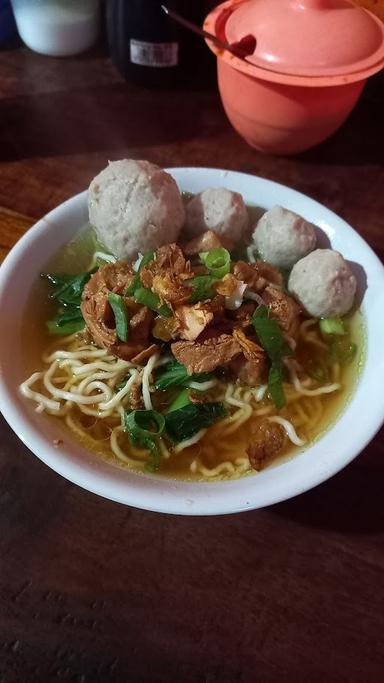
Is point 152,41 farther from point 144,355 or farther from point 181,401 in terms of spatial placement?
point 181,401

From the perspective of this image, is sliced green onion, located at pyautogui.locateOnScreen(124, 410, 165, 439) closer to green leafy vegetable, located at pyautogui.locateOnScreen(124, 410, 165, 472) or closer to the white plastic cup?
green leafy vegetable, located at pyautogui.locateOnScreen(124, 410, 165, 472)

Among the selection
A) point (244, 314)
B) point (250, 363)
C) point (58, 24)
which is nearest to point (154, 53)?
point (58, 24)

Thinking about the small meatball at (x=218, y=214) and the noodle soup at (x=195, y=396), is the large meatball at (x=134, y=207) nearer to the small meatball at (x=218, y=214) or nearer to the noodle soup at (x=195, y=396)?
the small meatball at (x=218, y=214)

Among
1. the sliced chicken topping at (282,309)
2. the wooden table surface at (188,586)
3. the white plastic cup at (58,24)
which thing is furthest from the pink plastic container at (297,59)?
the wooden table surface at (188,586)

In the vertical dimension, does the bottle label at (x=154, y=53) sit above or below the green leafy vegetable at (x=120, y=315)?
above

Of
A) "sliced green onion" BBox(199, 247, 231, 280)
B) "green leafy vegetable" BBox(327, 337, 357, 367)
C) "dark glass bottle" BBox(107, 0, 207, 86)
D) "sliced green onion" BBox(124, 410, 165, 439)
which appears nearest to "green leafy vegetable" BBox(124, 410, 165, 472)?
"sliced green onion" BBox(124, 410, 165, 439)

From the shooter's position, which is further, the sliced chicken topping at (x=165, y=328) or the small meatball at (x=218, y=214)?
the small meatball at (x=218, y=214)
